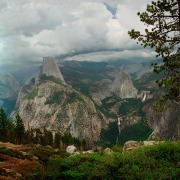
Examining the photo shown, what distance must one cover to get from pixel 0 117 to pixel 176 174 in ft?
349

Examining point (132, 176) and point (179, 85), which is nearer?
point (132, 176)

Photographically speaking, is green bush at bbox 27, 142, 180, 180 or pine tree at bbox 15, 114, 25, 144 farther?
pine tree at bbox 15, 114, 25, 144

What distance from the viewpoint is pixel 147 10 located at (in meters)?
25.3

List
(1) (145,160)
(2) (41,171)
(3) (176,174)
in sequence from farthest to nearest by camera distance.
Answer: (2) (41,171), (1) (145,160), (3) (176,174)

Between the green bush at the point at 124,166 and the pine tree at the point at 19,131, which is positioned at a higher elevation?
the green bush at the point at 124,166

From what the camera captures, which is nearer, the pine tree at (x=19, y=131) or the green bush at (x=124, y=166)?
the green bush at (x=124, y=166)

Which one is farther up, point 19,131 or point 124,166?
point 124,166

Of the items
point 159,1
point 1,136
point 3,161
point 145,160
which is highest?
point 159,1

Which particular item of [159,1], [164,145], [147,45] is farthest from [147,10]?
[164,145]

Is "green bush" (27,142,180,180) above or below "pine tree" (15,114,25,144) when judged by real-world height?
above

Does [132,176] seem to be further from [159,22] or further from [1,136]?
[1,136]

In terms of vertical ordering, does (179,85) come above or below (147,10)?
below

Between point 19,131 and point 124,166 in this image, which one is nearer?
point 124,166

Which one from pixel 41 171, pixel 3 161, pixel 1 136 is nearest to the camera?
pixel 41 171
